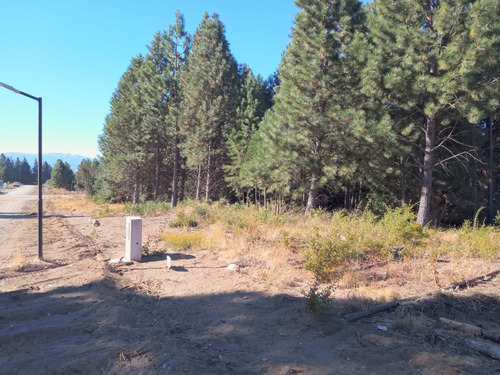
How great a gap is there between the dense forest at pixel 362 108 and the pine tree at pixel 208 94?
0.26 ft

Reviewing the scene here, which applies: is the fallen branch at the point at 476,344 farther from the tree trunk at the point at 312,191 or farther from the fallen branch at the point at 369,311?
the tree trunk at the point at 312,191

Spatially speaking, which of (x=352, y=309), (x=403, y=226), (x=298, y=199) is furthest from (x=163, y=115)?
(x=352, y=309)

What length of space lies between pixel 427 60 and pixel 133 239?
10990 mm

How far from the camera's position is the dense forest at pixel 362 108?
11898 mm

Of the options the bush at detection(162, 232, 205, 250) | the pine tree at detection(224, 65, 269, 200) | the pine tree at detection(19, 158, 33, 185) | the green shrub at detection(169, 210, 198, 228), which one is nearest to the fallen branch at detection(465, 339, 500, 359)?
the bush at detection(162, 232, 205, 250)

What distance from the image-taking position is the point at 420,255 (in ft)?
26.0

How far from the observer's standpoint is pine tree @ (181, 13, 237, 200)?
2288 cm

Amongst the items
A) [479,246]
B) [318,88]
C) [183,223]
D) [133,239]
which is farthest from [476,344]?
[318,88]

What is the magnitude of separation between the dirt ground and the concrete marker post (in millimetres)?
818

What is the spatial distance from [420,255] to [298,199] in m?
13.2

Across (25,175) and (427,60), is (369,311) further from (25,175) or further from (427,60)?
(25,175)

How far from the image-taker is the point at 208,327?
4.79 metres

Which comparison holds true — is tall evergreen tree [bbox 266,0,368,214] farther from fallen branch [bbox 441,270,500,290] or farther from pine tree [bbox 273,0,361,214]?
fallen branch [bbox 441,270,500,290]

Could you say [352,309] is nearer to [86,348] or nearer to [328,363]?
[328,363]
